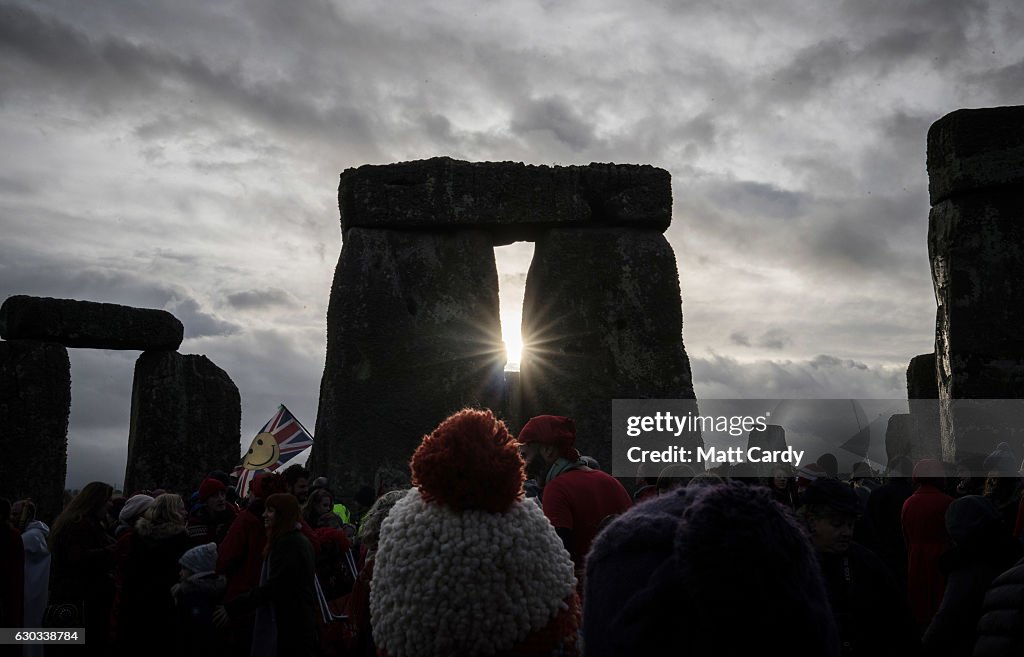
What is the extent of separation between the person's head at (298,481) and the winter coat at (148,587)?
699mm

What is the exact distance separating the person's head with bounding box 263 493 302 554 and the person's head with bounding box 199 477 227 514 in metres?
1.43

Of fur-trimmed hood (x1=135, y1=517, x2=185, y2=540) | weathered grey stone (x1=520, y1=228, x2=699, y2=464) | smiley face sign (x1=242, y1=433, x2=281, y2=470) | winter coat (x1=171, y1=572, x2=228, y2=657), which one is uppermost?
weathered grey stone (x1=520, y1=228, x2=699, y2=464)

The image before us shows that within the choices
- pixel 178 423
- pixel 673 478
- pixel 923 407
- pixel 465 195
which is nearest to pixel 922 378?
pixel 923 407

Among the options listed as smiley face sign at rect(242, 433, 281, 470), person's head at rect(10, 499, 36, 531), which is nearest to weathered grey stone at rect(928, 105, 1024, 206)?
smiley face sign at rect(242, 433, 281, 470)

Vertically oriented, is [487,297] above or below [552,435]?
above

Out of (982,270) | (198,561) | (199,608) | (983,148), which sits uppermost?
(983,148)

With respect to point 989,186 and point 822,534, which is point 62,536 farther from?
point 989,186

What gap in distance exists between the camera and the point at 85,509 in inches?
216

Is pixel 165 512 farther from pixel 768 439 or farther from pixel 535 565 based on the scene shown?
pixel 768 439

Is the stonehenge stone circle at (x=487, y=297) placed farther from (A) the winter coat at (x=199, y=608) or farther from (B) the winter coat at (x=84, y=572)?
(A) the winter coat at (x=199, y=608)

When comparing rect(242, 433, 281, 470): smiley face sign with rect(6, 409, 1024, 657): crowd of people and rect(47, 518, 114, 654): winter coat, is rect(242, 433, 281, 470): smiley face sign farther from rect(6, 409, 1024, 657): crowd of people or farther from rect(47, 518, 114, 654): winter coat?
rect(47, 518, 114, 654): winter coat

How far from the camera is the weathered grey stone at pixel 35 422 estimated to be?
1218 centimetres

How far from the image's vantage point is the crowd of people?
1255 mm

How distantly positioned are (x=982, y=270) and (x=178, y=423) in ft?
33.2
